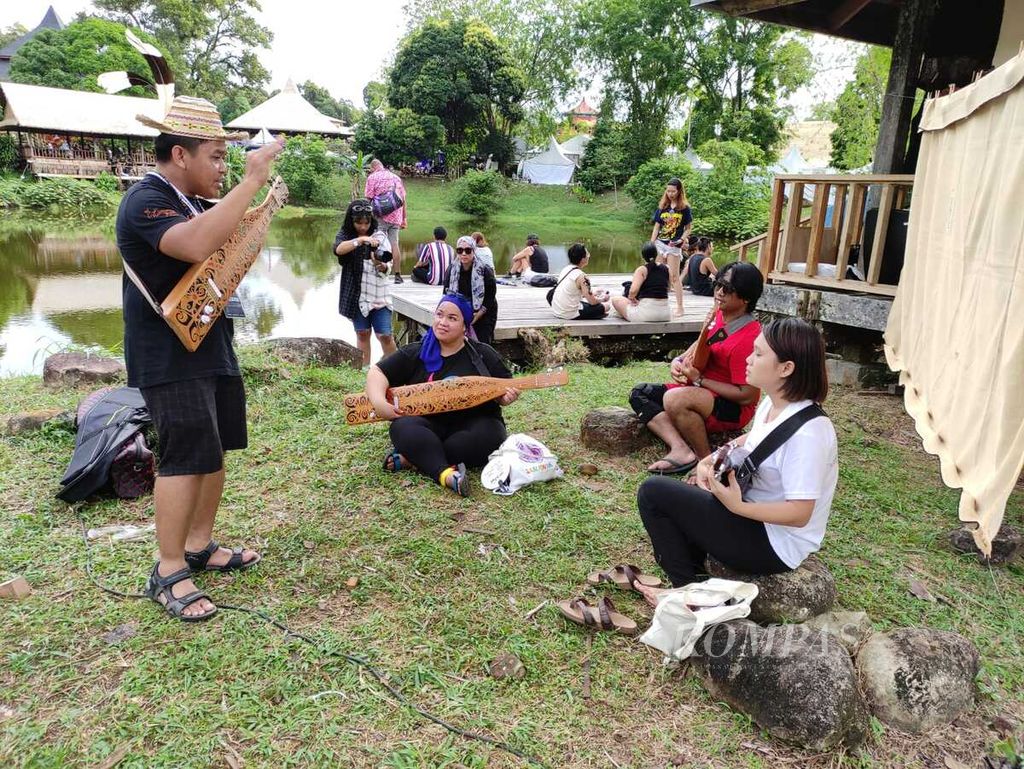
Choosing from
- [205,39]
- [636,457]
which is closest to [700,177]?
[636,457]

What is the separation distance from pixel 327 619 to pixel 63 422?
2866 millimetres

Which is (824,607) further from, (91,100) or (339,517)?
(91,100)

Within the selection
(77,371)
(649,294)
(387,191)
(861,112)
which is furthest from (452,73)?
(77,371)

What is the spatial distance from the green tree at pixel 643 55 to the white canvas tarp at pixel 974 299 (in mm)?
30570

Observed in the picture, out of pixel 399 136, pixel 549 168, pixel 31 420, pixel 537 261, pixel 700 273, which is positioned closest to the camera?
pixel 31 420

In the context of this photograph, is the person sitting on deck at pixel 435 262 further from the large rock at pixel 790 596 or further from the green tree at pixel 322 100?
the green tree at pixel 322 100

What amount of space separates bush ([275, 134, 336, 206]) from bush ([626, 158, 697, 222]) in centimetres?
1330

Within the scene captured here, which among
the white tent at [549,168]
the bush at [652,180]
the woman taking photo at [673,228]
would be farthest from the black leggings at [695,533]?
the white tent at [549,168]

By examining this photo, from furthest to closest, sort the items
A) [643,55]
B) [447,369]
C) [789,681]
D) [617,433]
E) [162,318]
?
1. [643,55]
2. [617,433]
3. [447,369]
4. [162,318]
5. [789,681]

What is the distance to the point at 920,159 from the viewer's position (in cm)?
494

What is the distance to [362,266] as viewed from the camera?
6.51 meters

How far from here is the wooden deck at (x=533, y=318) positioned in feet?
27.2

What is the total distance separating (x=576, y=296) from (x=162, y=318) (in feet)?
20.9

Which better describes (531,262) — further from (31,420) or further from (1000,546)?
(1000,546)
